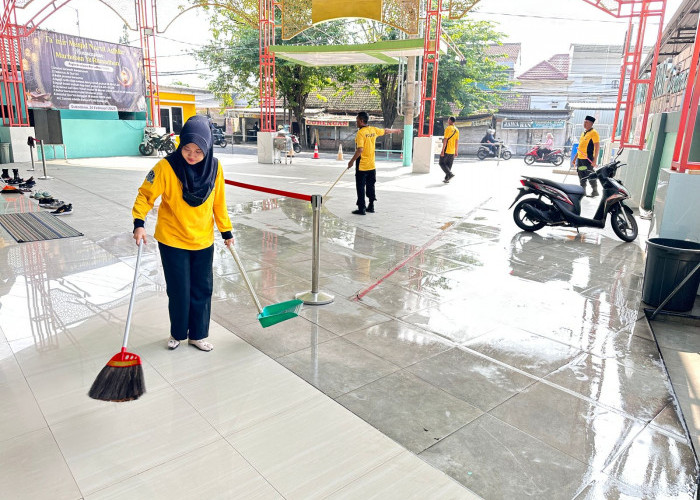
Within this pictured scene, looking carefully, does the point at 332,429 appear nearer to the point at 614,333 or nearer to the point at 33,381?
the point at 33,381

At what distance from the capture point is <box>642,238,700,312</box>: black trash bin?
4.28 meters

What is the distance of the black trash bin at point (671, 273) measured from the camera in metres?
4.28

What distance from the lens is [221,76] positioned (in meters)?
29.6

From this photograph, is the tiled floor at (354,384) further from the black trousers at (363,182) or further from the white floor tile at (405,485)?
the black trousers at (363,182)

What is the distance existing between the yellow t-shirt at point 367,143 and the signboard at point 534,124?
82.8ft

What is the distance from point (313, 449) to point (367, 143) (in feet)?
20.3

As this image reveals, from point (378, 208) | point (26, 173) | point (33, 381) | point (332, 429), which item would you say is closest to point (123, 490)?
point (332, 429)

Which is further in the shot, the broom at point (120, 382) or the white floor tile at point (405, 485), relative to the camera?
the broom at point (120, 382)

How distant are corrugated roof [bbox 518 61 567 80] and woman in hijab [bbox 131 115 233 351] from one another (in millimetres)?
35976

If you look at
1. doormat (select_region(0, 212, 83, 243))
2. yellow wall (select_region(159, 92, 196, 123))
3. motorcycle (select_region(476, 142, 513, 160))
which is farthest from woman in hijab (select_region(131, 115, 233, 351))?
yellow wall (select_region(159, 92, 196, 123))

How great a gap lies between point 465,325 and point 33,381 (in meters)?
3.08

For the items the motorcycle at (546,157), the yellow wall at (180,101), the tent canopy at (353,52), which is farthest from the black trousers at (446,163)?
the yellow wall at (180,101)

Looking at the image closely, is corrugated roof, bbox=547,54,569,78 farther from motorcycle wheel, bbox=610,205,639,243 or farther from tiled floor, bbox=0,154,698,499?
tiled floor, bbox=0,154,698,499

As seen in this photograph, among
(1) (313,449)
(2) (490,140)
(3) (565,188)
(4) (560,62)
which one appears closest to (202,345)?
(1) (313,449)
